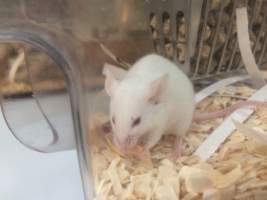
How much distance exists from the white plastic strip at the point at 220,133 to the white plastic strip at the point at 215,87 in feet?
0.15

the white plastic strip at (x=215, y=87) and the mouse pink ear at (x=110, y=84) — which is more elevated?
the mouse pink ear at (x=110, y=84)

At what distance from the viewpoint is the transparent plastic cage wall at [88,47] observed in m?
0.49

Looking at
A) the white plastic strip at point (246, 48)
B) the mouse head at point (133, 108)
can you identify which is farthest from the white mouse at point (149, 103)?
the white plastic strip at point (246, 48)

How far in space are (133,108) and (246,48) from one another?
0.67 ft

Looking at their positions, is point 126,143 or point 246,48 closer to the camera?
point 126,143

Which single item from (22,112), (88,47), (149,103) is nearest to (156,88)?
(149,103)

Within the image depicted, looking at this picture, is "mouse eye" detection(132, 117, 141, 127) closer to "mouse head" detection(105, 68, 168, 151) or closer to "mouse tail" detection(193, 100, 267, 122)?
"mouse head" detection(105, 68, 168, 151)

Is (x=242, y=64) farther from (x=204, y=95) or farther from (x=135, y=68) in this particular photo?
(x=135, y=68)

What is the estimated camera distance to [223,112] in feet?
1.81

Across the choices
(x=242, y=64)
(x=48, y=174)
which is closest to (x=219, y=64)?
(x=242, y=64)

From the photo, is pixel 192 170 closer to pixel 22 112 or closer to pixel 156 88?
pixel 156 88

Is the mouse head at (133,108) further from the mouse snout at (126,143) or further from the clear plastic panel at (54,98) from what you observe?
the clear plastic panel at (54,98)

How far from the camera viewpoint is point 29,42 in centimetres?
47

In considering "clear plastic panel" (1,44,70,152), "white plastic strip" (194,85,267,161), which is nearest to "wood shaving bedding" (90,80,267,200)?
"white plastic strip" (194,85,267,161)
